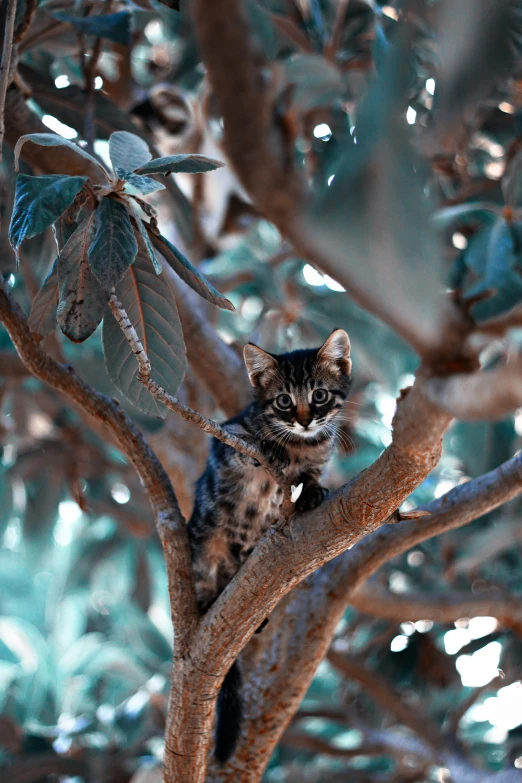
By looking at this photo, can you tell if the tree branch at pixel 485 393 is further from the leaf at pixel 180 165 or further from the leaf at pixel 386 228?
the leaf at pixel 180 165

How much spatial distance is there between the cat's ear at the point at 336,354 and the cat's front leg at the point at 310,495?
0.42 metres

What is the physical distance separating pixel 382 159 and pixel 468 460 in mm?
3314

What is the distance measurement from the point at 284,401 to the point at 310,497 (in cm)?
39

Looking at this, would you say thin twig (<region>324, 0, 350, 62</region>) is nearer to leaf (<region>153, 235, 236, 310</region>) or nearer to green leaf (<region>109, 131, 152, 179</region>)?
green leaf (<region>109, 131, 152, 179</region>)

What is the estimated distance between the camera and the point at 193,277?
172 cm

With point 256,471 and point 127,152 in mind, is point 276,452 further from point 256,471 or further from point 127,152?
point 127,152

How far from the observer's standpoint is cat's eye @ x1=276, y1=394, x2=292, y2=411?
94.5 inches

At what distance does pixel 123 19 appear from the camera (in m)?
2.59

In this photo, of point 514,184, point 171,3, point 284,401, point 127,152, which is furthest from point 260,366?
point 514,184

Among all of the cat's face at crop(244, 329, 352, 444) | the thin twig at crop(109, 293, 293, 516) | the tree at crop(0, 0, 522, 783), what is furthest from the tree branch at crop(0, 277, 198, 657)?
the cat's face at crop(244, 329, 352, 444)

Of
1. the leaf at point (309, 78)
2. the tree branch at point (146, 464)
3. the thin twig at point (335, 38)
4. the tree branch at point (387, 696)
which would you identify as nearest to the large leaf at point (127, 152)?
the tree branch at point (146, 464)

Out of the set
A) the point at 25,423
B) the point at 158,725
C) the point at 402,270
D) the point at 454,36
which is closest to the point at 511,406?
the point at 402,270

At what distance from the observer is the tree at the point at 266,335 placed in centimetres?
94

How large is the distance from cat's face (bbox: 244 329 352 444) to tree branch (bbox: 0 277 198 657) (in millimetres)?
511
